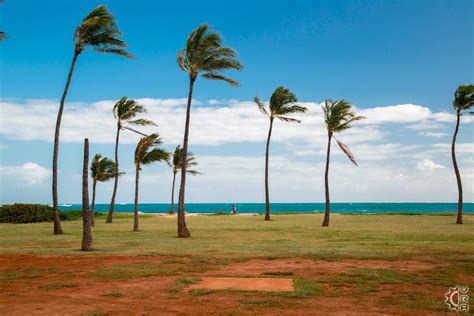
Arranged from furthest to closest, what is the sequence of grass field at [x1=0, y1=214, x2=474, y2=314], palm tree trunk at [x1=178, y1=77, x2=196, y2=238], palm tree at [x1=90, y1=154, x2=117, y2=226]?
palm tree at [x1=90, y1=154, x2=117, y2=226], palm tree trunk at [x1=178, y1=77, x2=196, y2=238], grass field at [x1=0, y1=214, x2=474, y2=314]

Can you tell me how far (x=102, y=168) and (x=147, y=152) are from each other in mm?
12880

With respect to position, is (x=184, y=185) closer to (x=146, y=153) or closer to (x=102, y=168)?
(x=146, y=153)

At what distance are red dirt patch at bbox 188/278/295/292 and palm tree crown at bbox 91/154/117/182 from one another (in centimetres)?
3408

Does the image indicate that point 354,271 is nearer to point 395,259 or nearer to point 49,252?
point 395,259

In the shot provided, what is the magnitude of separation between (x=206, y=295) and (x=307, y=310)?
2.37 m

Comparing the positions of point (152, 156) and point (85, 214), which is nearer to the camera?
point (85, 214)

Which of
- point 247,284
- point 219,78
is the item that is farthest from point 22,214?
point 247,284

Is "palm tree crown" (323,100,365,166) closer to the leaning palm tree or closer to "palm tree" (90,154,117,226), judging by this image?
the leaning palm tree

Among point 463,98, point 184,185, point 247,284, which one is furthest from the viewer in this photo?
point 463,98

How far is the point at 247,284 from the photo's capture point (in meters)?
10.6

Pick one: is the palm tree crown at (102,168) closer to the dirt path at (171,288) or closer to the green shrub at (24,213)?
the green shrub at (24,213)

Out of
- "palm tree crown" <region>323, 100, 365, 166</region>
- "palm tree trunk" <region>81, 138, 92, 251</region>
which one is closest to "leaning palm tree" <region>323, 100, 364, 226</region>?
"palm tree crown" <region>323, 100, 365, 166</region>

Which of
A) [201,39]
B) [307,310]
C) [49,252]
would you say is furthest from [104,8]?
[307,310]

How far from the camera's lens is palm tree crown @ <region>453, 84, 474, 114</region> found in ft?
121
